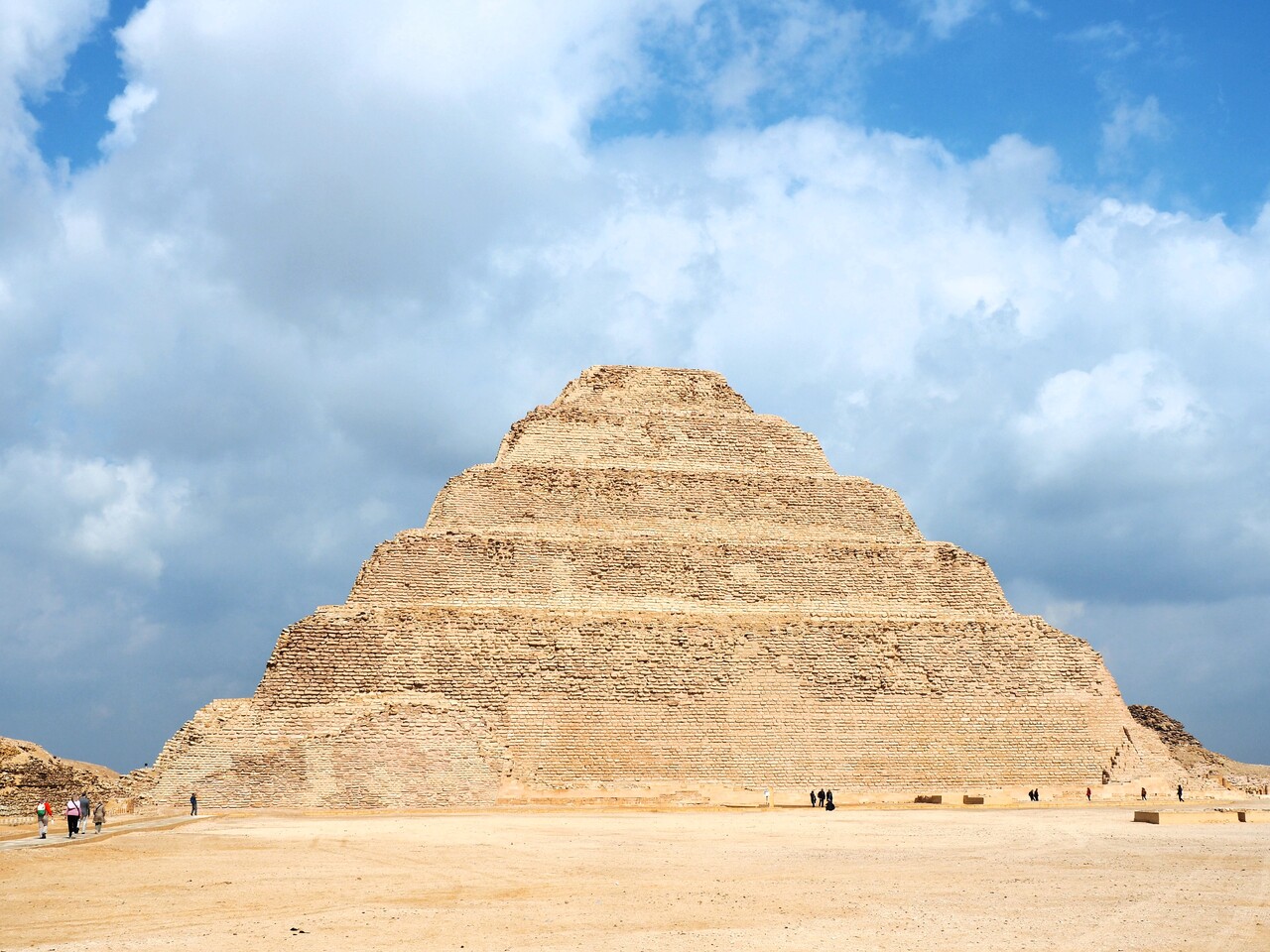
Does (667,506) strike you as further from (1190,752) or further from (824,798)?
(1190,752)

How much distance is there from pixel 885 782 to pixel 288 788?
13.1 m

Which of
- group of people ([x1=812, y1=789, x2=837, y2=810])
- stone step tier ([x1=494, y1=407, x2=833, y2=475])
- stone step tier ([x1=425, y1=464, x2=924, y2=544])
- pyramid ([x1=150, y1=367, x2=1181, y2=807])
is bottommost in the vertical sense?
group of people ([x1=812, y1=789, x2=837, y2=810])

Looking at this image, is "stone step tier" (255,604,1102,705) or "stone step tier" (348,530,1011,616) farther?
"stone step tier" (348,530,1011,616)

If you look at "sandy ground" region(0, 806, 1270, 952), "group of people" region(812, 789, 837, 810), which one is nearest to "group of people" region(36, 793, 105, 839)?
"sandy ground" region(0, 806, 1270, 952)

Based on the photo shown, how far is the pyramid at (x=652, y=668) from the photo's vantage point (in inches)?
1161

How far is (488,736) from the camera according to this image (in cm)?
3000

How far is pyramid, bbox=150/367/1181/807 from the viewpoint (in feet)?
96.8

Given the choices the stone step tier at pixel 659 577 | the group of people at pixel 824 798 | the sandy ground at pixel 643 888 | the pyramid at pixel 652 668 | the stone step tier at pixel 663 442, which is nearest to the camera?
the sandy ground at pixel 643 888

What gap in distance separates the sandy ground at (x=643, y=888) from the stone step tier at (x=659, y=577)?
11.0 meters

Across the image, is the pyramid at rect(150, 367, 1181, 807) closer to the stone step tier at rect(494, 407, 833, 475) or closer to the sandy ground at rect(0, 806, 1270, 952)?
the stone step tier at rect(494, 407, 833, 475)

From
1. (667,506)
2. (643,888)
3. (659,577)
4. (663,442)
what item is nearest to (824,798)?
(659,577)

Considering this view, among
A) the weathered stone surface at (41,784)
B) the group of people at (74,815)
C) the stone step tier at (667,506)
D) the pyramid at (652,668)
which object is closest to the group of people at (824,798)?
the pyramid at (652,668)

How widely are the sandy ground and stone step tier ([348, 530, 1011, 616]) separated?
1097 cm

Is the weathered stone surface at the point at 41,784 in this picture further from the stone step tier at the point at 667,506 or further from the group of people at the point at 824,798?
the group of people at the point at 824,798
